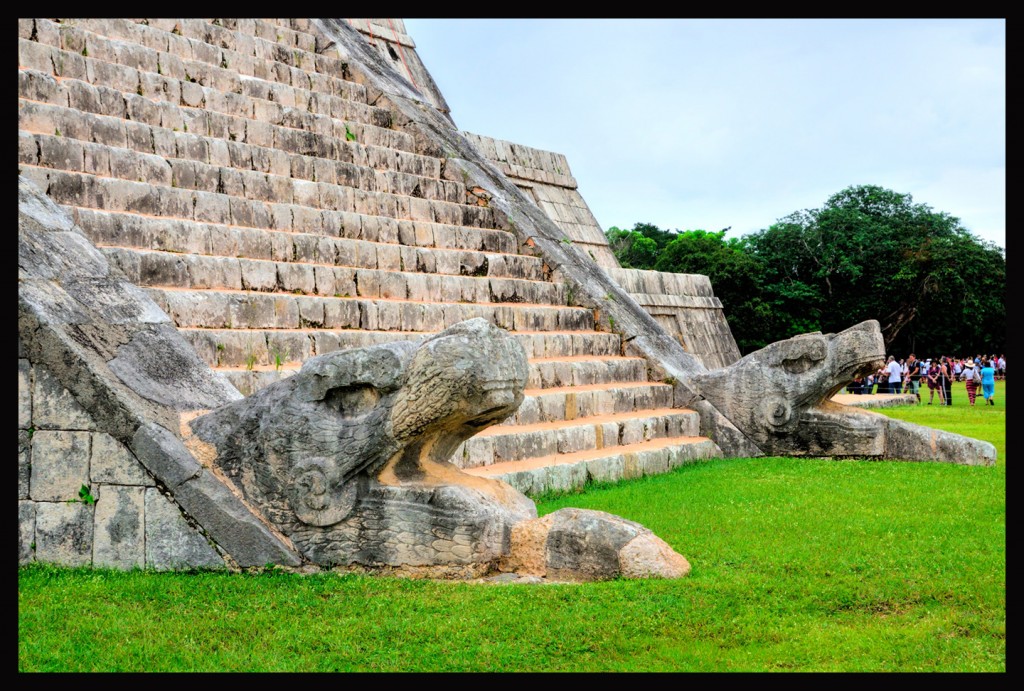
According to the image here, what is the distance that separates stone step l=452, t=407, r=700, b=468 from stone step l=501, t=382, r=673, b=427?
2.7 inches

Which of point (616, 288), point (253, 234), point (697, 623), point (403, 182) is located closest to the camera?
point (697, 623)

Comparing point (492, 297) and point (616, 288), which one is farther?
point (616, 288)

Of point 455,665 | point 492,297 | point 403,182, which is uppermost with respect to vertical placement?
point 403,182

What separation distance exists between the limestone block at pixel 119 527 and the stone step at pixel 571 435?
2062 mm

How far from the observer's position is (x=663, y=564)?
465cm

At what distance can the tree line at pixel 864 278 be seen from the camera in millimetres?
29875

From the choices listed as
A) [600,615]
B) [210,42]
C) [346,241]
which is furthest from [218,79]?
[600,615]

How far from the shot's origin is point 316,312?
7.21 meters

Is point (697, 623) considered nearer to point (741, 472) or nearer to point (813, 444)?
point (741, 472)

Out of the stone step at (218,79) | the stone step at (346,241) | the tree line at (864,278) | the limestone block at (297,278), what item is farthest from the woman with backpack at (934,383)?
the limestone block at (297,278)

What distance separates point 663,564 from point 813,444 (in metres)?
4.79

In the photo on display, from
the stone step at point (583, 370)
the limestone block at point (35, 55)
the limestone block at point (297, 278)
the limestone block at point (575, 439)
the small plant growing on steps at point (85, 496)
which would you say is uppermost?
the limestone block at point (35, 55)

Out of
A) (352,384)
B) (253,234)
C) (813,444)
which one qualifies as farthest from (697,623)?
(813,444)

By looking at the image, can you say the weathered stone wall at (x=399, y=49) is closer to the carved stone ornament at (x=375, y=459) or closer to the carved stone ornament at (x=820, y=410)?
the carved stone ornament at (x=820, y=410)
